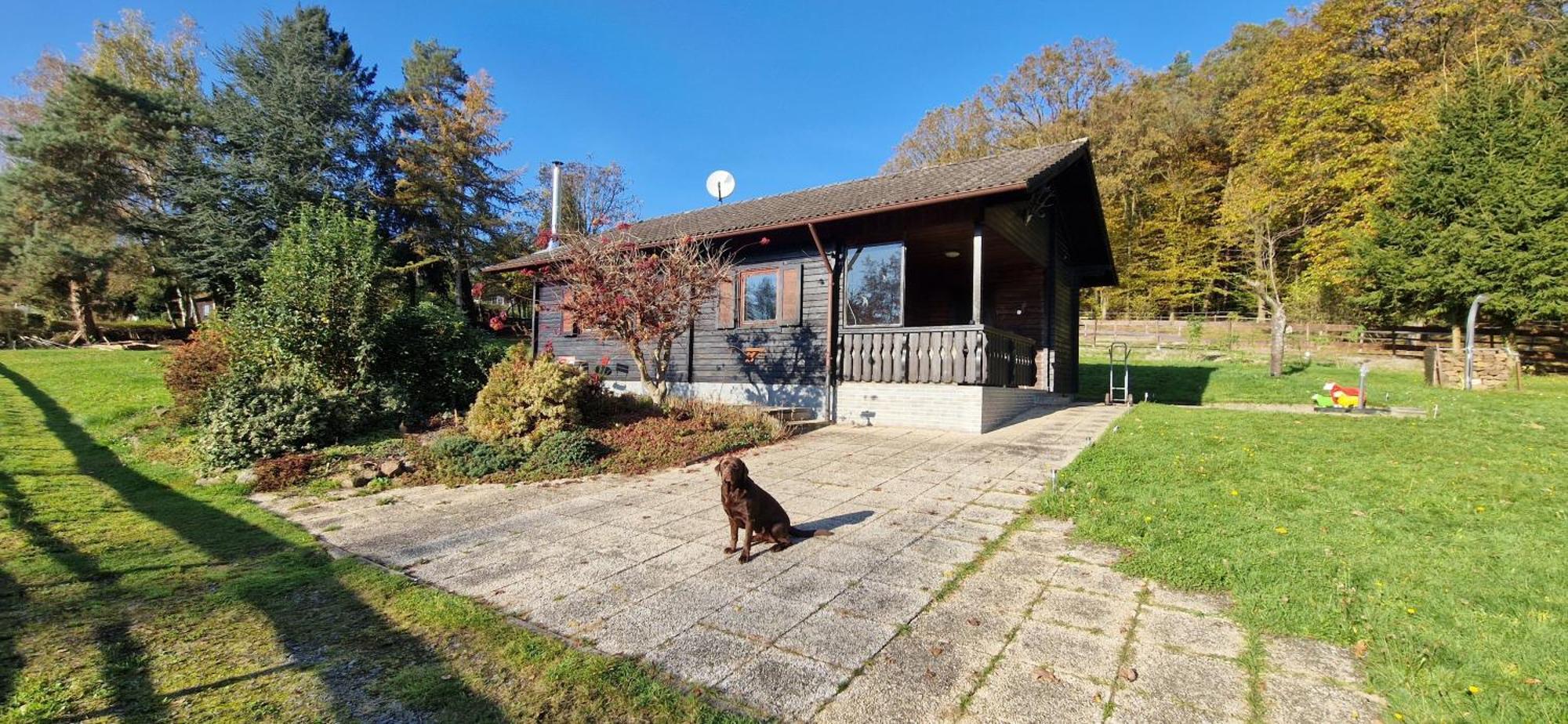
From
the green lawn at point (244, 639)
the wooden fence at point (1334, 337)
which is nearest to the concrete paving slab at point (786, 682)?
the green lawn at point (244, 639)

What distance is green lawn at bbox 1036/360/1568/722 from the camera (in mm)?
2172

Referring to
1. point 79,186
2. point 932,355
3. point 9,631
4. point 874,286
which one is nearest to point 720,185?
point 874,286

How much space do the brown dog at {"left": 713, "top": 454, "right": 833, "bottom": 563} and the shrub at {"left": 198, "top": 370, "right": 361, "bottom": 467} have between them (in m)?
5.76

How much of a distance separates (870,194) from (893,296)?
1891 millimetres

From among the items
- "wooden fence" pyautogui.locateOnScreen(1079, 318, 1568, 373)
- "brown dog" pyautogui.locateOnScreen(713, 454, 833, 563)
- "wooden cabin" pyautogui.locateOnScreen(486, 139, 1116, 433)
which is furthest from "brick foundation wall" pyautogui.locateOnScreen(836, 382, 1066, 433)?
"wooden fence" pyautogui.locateOnScreen(1079, 318, 1568, 373)

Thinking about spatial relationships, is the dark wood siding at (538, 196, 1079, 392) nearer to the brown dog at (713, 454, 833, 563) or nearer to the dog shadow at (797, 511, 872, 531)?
the dog shadow at (797, 511, 872, 531)

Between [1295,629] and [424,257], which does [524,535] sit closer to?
[1295,629]

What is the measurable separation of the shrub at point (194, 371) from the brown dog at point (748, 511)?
8528 millimetres

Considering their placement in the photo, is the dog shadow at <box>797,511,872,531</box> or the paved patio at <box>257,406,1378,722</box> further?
the dog shadow at <box>797,511,872,531</box>

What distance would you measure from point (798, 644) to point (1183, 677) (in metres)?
1.47

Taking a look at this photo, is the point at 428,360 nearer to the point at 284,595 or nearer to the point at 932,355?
the point at 284,595

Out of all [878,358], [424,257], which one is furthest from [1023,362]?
[424,257]

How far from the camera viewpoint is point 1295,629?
249 centimetres

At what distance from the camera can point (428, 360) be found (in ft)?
29.7
